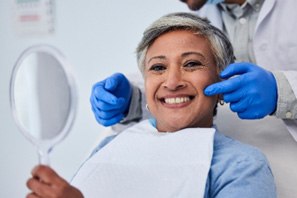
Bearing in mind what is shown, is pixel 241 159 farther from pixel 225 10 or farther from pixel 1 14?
pixel 1 14

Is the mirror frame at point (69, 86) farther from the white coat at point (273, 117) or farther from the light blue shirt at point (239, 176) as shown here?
the white coat at point (273, 117)

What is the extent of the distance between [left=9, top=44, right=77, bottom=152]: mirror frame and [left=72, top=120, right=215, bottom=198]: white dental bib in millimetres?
182

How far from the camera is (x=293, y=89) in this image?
111cm

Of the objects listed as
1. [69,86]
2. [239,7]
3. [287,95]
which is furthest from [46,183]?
[239,7]

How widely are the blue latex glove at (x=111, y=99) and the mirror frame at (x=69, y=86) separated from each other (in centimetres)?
33

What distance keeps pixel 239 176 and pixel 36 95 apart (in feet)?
1.70

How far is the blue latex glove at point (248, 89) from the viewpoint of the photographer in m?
1.07

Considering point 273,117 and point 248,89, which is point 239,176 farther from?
point 273,117

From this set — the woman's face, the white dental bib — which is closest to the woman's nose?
the woman's face

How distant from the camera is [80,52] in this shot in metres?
2.12

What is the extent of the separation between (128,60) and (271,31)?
815 mm

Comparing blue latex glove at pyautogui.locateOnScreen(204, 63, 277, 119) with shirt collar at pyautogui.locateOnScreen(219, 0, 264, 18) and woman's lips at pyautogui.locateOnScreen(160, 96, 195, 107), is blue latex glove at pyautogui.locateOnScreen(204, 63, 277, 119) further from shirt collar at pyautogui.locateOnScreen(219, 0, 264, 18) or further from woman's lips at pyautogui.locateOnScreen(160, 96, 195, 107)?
shirt collar at pyautogui.locateOnScreen(219, 0, 264, 18)

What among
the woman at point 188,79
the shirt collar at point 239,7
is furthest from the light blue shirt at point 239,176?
the shirt collar at point 239,7

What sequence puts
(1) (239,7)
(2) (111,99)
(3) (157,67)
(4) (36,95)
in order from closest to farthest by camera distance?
(4) (36,95)
(3) (157,67)
(2) (111,99)
(1) (239,7)
